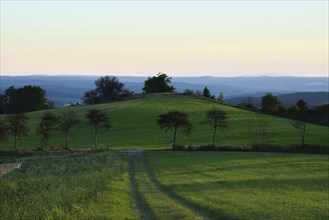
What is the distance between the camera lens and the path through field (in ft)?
70.7

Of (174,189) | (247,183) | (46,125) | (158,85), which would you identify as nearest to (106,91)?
(158,85)

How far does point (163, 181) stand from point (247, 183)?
620 cm

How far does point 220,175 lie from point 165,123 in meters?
41.7

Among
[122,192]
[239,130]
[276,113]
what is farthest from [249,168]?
[276,113]

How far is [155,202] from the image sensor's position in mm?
25609

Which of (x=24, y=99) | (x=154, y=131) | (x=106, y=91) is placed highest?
(x=106, y=91)

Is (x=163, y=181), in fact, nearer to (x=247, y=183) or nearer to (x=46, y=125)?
(x=247, y=183)

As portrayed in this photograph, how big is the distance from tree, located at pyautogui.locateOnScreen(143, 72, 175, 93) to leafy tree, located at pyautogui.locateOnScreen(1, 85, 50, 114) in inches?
1541

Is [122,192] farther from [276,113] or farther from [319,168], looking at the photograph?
[276,113]

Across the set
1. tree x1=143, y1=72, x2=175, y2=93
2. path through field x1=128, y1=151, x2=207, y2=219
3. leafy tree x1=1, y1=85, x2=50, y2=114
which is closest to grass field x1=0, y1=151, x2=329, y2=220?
path through field x1=128, y1=151, x2=207, y2=219

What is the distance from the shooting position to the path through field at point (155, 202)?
70.7 feet

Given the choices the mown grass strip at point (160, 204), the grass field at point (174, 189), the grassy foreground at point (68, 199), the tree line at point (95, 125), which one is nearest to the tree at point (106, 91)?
the tree line at point (95, 125)

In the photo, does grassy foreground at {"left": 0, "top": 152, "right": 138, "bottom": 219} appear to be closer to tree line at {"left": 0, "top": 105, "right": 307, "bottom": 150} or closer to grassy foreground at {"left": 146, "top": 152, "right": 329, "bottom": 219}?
grassy foreground at {"left": 146, "top": 152, "right": 329, "bottom": 219}

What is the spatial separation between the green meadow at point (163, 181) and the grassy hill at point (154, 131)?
0.80 ft
